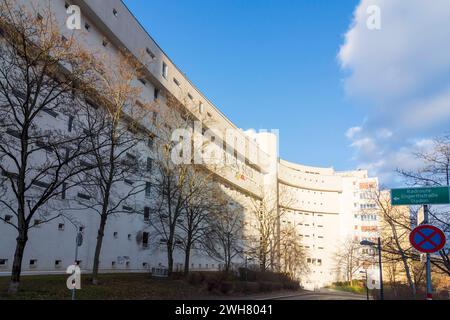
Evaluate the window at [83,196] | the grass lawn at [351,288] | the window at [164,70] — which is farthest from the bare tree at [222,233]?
the grass lawn at [351,288]

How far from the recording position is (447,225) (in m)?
19.8

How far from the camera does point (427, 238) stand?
9516mm

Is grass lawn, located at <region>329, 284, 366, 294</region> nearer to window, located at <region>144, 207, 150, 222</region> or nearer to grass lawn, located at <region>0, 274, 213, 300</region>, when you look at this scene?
window, located at <region>144, 207, 150, 222</region>

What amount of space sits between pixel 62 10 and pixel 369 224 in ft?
292

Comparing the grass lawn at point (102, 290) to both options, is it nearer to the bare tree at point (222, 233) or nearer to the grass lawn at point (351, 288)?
the bare tree at point (222, 233)

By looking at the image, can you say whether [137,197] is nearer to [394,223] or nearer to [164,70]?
[164,70]

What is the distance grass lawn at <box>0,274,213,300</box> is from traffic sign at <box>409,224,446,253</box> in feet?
38.6

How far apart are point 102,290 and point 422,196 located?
13.8 meters

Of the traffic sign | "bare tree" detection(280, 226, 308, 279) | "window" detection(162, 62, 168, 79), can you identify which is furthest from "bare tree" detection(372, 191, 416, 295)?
"window" detection(162, 62, 168, 79)

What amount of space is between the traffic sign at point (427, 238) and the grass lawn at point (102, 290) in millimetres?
11760

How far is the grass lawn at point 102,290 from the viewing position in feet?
49.3

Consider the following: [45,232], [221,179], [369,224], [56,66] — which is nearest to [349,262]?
[369,224]

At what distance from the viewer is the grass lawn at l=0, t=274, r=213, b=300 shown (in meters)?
15.0
